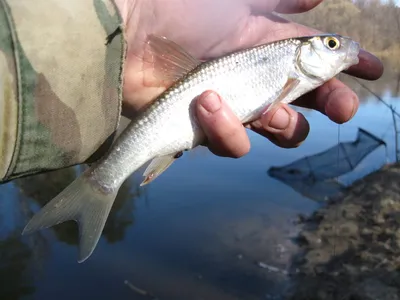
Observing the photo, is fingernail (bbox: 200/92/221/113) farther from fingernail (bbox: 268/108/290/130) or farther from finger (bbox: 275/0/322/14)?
finger (bbox: 275/0/322/14)

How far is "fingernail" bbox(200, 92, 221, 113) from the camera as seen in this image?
2442 millimetres

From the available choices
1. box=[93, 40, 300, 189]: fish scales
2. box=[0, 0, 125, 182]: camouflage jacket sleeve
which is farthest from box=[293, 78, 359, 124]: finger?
box=[0, 0, 125, 182]: camouflage jacket sleeve

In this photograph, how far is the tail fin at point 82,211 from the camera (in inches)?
87.7

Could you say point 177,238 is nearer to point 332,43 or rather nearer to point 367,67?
point 367,67

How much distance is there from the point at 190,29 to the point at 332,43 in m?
0.88

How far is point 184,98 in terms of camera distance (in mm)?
2527

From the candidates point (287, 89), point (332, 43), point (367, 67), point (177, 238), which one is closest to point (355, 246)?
point (177, 238)

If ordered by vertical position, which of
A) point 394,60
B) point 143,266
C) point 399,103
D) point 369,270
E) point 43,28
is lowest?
point 394,60

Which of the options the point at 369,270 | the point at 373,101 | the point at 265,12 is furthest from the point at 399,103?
the point at 265,12

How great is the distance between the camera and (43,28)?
2014mm

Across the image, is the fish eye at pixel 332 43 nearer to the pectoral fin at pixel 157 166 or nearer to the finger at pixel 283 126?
the finger at pixel 283 126

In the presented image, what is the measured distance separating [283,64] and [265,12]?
2.56 feet

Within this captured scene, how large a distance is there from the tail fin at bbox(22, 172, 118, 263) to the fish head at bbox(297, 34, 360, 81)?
4.28ft

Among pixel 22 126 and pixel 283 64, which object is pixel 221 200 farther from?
pixel 22 126
